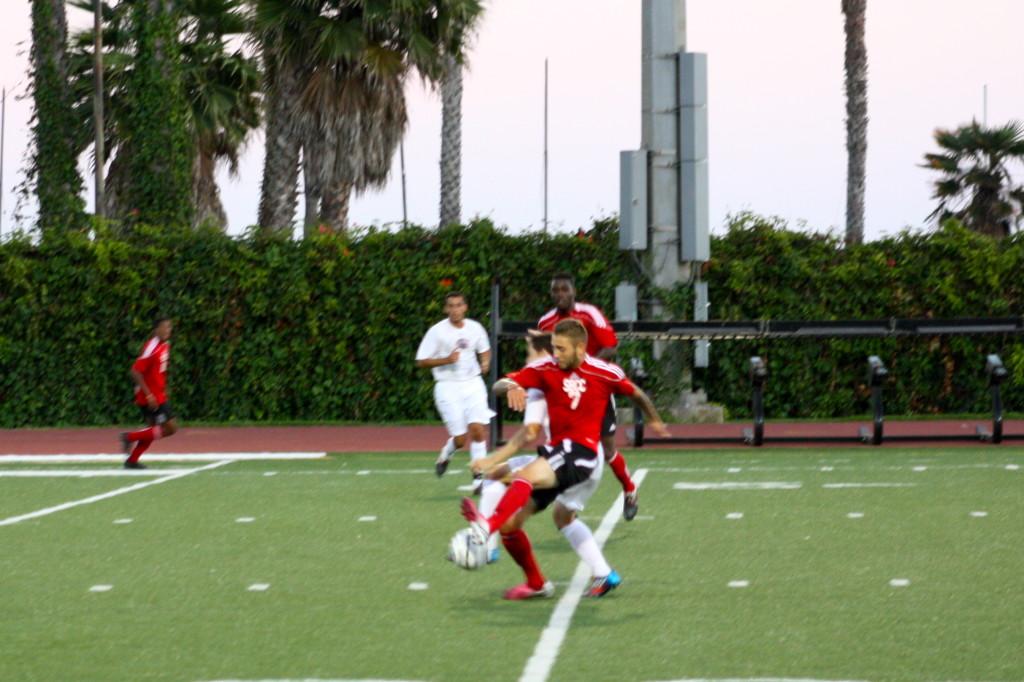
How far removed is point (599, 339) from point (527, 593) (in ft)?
15.3

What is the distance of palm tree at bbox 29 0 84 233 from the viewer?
1393 inches

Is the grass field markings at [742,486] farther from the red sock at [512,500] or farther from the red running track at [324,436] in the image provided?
the red sock at [512,500]

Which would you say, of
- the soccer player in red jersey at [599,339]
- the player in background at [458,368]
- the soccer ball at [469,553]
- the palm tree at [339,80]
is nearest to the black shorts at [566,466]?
the soccer ball at [469,553]

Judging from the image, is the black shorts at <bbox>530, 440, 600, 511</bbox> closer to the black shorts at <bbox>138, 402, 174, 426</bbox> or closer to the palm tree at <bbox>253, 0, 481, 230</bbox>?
the black shorts at <bbox>138, 402, 174, 426</bbox>

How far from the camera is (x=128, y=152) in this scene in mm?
42594

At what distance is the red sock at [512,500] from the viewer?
8406 mm

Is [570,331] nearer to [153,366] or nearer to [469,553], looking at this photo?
[469,553]

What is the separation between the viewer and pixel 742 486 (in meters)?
15.0

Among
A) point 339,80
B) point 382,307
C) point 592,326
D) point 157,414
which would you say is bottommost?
point 157,414

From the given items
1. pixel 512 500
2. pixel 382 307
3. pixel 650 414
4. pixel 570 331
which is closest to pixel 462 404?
pixel 650 414

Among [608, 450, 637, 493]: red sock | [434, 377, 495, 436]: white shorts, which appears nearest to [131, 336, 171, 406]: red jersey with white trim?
[434, 377, 495, 436]: white shorts

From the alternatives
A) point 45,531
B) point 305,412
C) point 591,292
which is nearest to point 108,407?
point 305,412

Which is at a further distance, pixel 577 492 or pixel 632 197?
pixel 632 197

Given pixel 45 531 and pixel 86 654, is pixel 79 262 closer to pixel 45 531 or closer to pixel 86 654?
pixel 45 531
